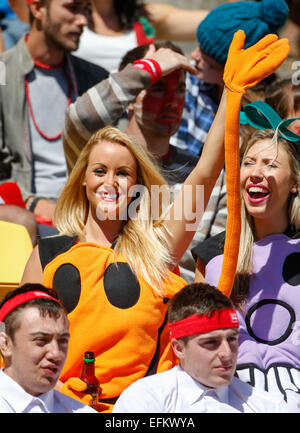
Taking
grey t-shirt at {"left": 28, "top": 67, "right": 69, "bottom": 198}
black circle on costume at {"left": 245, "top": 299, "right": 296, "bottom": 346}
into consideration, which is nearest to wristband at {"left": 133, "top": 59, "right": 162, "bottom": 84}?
grey t-shirt at {"left": 28, "top": 67, "right": 69, "bottom": 198}

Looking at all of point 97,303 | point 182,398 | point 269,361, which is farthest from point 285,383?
point 97,303

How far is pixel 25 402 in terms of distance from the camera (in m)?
2.47

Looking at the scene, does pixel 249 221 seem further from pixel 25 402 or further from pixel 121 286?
pixel 25 402

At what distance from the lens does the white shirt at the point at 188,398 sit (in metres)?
2.52

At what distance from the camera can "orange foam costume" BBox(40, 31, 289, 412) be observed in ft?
9.31

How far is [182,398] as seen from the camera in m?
2.58

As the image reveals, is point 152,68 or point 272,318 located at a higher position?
point 152,68

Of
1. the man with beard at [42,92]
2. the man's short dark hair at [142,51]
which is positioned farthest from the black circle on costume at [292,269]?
the man with beard at [42,92]

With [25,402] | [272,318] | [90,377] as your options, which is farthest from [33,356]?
[272,318]

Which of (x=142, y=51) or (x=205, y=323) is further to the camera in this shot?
(x=142, y=51)

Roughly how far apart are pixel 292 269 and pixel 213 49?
1551 mm

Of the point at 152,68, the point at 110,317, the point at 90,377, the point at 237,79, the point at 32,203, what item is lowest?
Answer: the point at 32,203

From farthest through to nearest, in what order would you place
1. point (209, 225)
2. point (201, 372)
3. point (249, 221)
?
point (209, 225)
point (249, 221)
point (201, 372)
